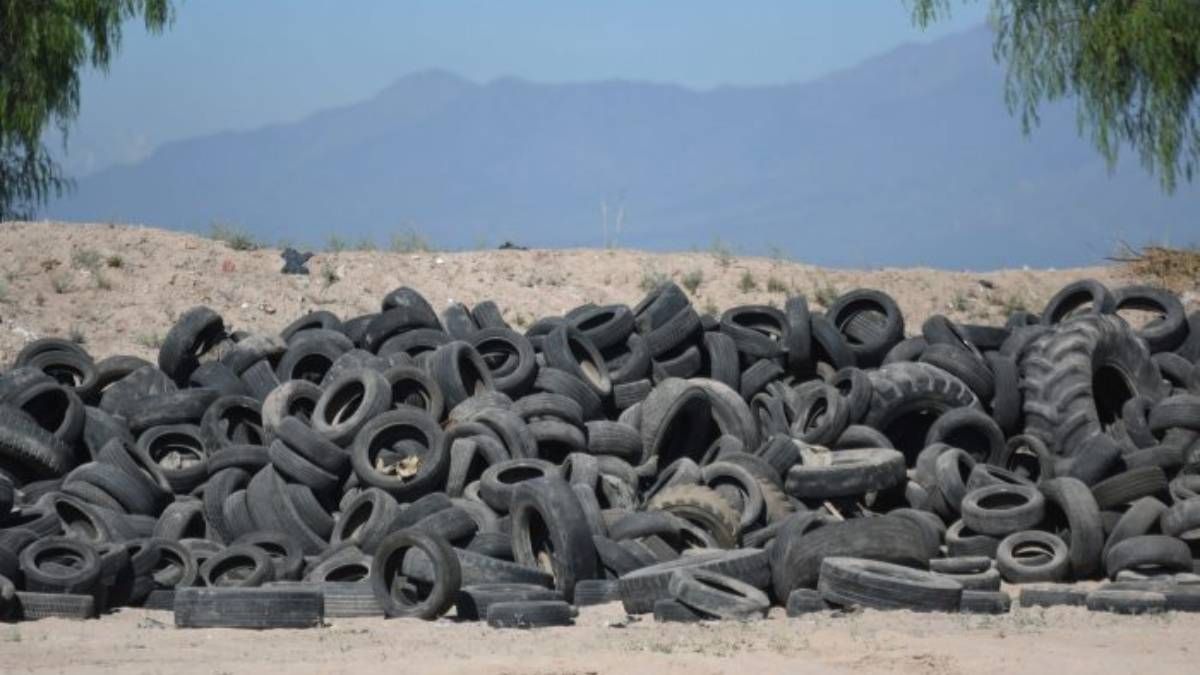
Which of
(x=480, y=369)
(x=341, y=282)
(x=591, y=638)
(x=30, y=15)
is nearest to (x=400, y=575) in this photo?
(x=591, y=638)

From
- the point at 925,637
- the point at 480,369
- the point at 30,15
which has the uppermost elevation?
the point at 30,15

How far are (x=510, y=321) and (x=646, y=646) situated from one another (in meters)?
13.2

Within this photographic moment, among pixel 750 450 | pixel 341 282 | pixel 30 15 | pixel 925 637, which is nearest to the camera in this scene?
pixel 925 637

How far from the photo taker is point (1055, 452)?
723 inches

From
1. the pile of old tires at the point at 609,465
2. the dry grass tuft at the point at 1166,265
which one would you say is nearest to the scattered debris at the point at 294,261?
the pile of old tires at the point at 609,465

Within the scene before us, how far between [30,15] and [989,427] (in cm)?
1784

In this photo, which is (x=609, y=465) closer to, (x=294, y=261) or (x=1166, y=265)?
(x=294, y=261)

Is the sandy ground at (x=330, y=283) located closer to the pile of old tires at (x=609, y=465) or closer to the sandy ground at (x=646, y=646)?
the pile of old tires at (x=609, y=465)

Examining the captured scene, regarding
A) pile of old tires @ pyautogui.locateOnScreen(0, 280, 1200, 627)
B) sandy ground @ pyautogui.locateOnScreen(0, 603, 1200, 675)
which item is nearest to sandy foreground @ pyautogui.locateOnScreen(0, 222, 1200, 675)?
sandy ground @ pyautogui.locateOnScreen(0, 603, 1200, 675)

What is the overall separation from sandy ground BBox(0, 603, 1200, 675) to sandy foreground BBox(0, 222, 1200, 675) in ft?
0.07

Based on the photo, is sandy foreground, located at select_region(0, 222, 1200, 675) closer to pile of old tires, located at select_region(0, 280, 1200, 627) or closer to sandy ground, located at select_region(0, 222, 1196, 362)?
sandy ground, located at select_region(0, 222, 1196, 362)

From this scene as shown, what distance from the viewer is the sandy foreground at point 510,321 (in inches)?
443

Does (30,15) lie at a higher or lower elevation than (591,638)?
higher

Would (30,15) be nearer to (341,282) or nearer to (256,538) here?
(341,282)
